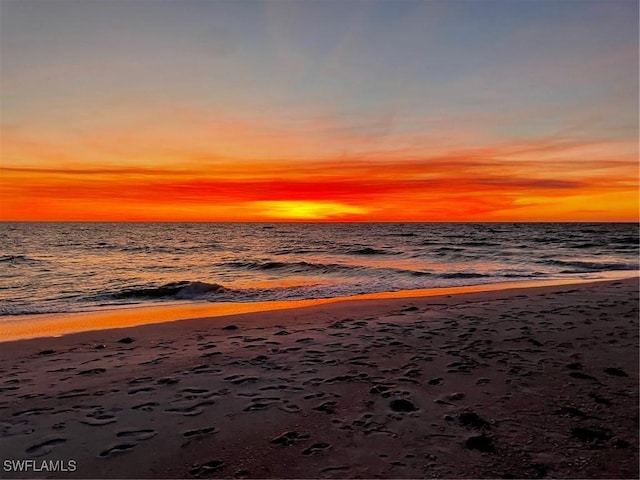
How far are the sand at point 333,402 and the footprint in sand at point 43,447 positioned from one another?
2 cm

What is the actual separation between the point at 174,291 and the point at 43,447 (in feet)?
46.7

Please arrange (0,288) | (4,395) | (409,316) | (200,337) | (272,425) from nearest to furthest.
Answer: (272,425) < (4,395) < (200,337) < (409,316) < (0,288)

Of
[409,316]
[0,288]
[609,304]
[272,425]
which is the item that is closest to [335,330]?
[409,316]

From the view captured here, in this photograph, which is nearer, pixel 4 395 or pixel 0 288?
pixel 4 395

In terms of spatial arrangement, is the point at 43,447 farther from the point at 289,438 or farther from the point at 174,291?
the point at 174,291

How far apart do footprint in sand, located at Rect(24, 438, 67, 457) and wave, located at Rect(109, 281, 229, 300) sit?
12.5m

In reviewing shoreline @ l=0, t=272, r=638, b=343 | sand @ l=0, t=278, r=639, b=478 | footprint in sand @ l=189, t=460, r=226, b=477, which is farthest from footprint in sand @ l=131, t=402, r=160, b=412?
shoreline @ l=0, t=272, r=638, b=343

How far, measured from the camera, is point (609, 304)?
456 inches

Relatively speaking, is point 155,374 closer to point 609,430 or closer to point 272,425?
point 272,425

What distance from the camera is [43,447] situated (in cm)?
442

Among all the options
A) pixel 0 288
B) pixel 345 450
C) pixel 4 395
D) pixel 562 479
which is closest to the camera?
pixel 562 479

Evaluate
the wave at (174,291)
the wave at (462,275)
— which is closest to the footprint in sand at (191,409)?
the wave at (174,291)

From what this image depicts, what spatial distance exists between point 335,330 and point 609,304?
7.81 m

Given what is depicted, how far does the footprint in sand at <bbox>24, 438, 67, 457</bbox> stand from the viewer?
4316mm
